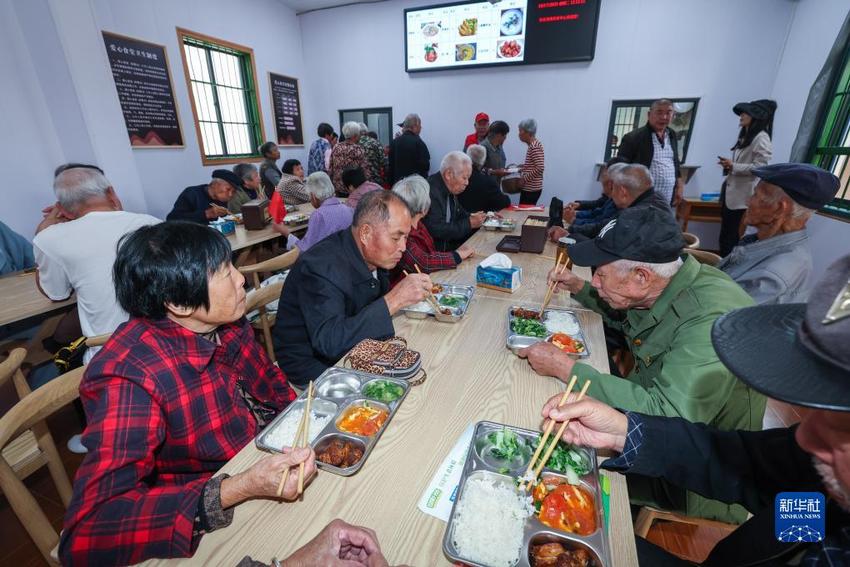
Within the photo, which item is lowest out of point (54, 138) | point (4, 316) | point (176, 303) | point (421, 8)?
point (4, 316)

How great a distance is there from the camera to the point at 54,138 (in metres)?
4.00

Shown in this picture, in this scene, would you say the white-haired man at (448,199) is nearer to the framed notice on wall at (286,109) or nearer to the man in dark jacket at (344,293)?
the man in dark jacket at (344,293)

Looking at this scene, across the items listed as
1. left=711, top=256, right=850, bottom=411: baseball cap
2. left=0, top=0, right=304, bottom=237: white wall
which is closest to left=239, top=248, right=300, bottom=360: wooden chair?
left=711, top=256, right=850, bottom=411: baseball cap

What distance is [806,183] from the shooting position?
1.93 metres

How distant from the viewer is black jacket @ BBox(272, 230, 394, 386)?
64.7 inches

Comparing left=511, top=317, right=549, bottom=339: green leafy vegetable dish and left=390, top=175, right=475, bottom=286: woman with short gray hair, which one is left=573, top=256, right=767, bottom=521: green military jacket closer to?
left=511, top=317, right=549, bottom=339: green leafy vegetable dish

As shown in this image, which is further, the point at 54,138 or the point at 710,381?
the point at 54,138

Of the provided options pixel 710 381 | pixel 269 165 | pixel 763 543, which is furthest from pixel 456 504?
pixel 269 165

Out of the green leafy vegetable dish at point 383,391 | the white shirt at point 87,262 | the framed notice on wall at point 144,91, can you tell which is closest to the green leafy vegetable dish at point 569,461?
the green leafy vegetable dish at point 383,391

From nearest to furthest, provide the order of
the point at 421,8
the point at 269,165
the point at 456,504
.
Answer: the point at 456,504
the point at 269,165
the point at 421,8

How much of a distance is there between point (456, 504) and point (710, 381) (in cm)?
93

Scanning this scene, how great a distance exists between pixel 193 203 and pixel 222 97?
3235mm

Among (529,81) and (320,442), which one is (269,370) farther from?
(529,81)

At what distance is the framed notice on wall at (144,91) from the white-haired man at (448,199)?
15.4 ft
